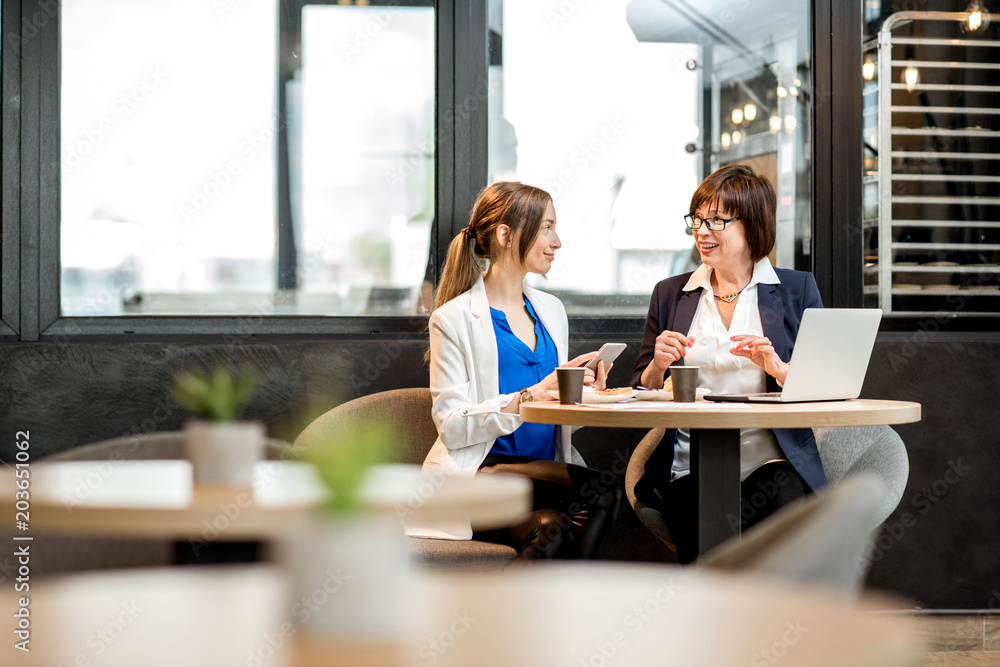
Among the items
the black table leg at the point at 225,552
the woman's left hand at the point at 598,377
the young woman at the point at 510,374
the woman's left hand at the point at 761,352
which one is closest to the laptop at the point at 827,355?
the woman's left hand at the point at 761,352

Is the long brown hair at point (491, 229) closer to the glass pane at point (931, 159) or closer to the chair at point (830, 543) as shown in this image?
the glass pane at point (931, 159)

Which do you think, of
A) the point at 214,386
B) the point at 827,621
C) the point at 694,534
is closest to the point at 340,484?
the point at 827,621

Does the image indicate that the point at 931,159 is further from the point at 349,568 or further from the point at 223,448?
the point at 349,568

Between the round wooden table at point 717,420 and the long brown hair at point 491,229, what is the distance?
84cm

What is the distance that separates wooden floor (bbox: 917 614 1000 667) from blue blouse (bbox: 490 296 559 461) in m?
1.69

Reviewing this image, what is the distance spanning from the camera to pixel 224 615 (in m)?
0.73

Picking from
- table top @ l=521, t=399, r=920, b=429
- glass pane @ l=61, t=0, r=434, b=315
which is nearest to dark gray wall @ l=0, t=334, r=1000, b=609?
glass pane @ l=61, t=0, r=434, b=315

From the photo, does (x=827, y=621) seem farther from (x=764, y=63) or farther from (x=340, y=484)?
(x=764, y=63)

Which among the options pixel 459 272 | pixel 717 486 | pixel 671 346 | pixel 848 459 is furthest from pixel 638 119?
pixel 717 486

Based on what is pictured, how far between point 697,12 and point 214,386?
9.77ft

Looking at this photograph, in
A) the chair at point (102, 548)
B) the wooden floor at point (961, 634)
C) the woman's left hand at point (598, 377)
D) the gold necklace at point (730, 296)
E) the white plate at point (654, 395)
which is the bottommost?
the wooden floor at point (961, 634)

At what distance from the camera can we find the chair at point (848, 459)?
2.70m

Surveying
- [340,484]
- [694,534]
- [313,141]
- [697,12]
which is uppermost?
[697,12]

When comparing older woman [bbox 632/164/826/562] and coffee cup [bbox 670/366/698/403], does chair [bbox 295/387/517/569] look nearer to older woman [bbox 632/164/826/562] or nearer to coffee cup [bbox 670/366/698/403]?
older woman [bbox 632/164/826/562]
